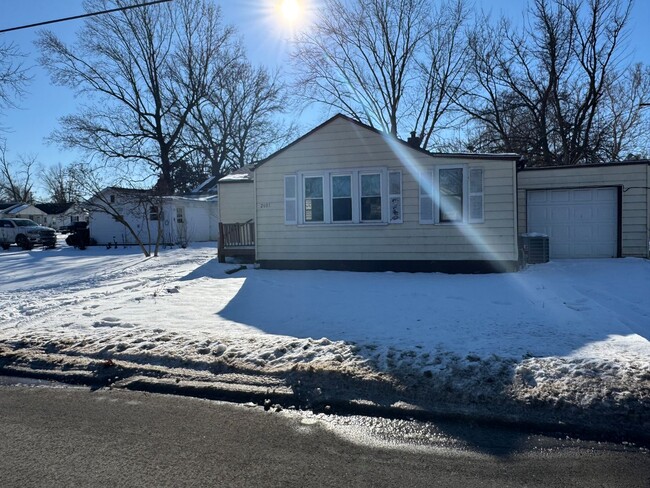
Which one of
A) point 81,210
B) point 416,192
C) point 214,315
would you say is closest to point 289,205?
point 416,192

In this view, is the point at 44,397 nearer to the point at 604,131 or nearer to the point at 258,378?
the point at 258,378

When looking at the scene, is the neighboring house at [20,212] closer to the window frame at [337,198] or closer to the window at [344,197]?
the window at [344,197]

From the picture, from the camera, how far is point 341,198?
1330cm

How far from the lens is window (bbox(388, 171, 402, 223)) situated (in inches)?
503

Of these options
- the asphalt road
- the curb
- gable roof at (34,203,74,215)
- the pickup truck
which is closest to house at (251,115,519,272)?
the curb

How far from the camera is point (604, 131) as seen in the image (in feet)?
82.0

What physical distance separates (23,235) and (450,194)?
26674 mm

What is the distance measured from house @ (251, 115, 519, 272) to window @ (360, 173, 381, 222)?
1.1 inches

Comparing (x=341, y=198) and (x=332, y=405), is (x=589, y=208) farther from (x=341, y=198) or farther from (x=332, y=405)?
(x=332, y=405)

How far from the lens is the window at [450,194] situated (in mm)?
12445

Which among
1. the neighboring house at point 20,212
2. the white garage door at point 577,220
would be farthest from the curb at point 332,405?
the neighboring house at point 20,212

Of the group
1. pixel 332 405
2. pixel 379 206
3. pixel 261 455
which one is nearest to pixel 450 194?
pixel 379 206

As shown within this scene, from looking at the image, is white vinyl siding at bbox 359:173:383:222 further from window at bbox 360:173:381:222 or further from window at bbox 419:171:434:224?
window at bbox 419:171:434:224

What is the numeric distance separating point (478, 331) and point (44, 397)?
541 centimetres
